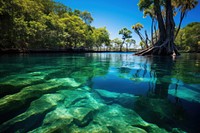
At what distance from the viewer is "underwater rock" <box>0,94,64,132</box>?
76.9 inches

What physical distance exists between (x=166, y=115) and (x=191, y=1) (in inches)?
1149

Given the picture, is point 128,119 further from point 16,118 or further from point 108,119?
point 16,118

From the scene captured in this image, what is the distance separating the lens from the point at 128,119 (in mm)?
2285

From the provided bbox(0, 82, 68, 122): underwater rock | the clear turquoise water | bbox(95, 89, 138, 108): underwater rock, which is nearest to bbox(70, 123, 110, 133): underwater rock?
the clear turquoise water

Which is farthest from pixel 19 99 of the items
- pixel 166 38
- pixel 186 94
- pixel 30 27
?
pixel 30 27

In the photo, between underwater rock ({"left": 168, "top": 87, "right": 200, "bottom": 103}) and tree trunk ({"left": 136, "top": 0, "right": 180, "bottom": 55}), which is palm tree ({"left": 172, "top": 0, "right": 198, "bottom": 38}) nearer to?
tree trunk ({"left": 136, "top": 0, "right": 180, "bottom": 55})

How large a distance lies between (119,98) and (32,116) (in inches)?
79.9

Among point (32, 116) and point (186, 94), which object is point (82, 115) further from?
point (186, 94)

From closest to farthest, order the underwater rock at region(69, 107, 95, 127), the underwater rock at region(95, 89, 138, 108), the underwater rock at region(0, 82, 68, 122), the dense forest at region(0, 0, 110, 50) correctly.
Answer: the underwater rock at region(69, 107, 95, 127) → the underwater rock at region(0, 82, 68, 122) → the underwater rock at region(95, 89, 138, 108) → the dense forest at region(0, 0, 110, 50)

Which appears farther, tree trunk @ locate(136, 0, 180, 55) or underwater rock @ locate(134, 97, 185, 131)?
tree trunk @ locate(136, 0, 180, 55)

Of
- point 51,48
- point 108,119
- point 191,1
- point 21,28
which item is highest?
point 191,1

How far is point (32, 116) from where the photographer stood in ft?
7.47

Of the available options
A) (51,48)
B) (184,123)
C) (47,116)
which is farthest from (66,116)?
(51,48)

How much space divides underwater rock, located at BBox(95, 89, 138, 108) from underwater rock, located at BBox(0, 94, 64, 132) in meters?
1.18
